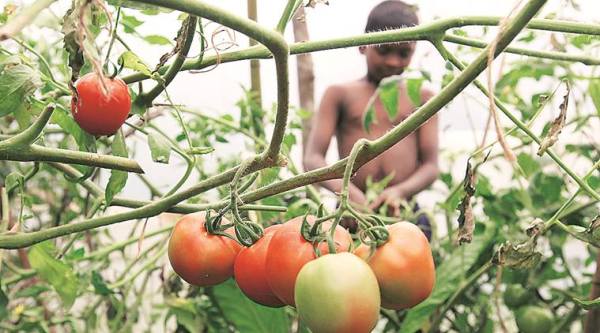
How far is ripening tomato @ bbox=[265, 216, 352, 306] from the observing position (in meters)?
0.50

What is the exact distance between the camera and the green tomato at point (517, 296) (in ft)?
4.81

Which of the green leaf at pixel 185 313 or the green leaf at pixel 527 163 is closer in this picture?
the green leaf at pixel 185 313

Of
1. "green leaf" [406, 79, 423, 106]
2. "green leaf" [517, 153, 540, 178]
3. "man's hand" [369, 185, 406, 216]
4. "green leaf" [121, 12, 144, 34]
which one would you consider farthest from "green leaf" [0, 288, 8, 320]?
"green leaf" [517, 153, 540, 178]

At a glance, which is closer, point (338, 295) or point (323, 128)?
Answer: point (338, 295)

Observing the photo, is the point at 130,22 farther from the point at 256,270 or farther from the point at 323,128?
the point at 323,128

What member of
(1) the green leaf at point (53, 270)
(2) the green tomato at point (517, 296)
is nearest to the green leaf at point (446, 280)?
(2) the green tomato at point (517, 296)

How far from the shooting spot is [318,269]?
44cm

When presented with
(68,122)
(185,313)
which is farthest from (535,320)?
(68,122)

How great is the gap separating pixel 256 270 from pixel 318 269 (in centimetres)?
12

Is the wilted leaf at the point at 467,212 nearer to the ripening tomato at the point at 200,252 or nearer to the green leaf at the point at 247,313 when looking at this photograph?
the ripening tomato at the point at 200,252

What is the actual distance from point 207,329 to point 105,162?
1.06 metres

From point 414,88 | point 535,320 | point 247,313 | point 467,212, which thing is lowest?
point 535,320

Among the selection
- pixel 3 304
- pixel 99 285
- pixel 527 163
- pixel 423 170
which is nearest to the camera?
pixel 3 304

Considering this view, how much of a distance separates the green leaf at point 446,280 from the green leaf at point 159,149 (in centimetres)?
74
